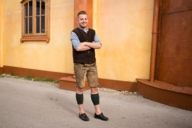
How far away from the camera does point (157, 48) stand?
7.11 m

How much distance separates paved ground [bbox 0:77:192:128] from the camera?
4.86 metres

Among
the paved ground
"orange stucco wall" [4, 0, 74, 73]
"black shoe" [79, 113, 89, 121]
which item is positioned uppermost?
"orange stucco wall" [4, 0, 74, 73]

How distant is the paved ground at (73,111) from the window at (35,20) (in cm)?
286

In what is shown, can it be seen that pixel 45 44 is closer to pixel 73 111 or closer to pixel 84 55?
pixel 73 111

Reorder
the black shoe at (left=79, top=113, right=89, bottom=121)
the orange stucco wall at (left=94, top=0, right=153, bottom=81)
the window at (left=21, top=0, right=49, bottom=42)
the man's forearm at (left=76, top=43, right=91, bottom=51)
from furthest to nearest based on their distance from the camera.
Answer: the window at (left=21, top=0, right=49, bottom=42) → the orange stucco wall at (left=94, top=0, right=153, bottom=81) → the black shoe at (left=79, top=113, right=89, bottom=121) → the man's forearm at (left=76, top=43, right=91, bottom=51)

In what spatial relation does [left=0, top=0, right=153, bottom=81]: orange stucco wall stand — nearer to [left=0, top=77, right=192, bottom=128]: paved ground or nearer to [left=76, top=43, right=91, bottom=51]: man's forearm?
[left=0, top=77, right=192, bottom=128]: paved ground

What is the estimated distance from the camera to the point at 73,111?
5.68 metres

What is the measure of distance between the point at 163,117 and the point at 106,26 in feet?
11.6

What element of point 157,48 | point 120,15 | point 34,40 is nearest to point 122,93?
point 157,48

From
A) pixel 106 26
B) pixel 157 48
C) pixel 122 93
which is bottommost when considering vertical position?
pixel 122 93

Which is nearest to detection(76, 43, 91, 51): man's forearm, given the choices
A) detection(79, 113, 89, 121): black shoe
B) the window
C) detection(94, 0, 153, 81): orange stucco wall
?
detection(79, 113, 89, 121): black shoe

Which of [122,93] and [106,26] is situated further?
[106,26]

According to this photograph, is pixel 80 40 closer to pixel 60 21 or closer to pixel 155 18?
pixel 155 18

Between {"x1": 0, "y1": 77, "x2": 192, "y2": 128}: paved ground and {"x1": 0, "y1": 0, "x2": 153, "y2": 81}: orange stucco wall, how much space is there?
0.77m
